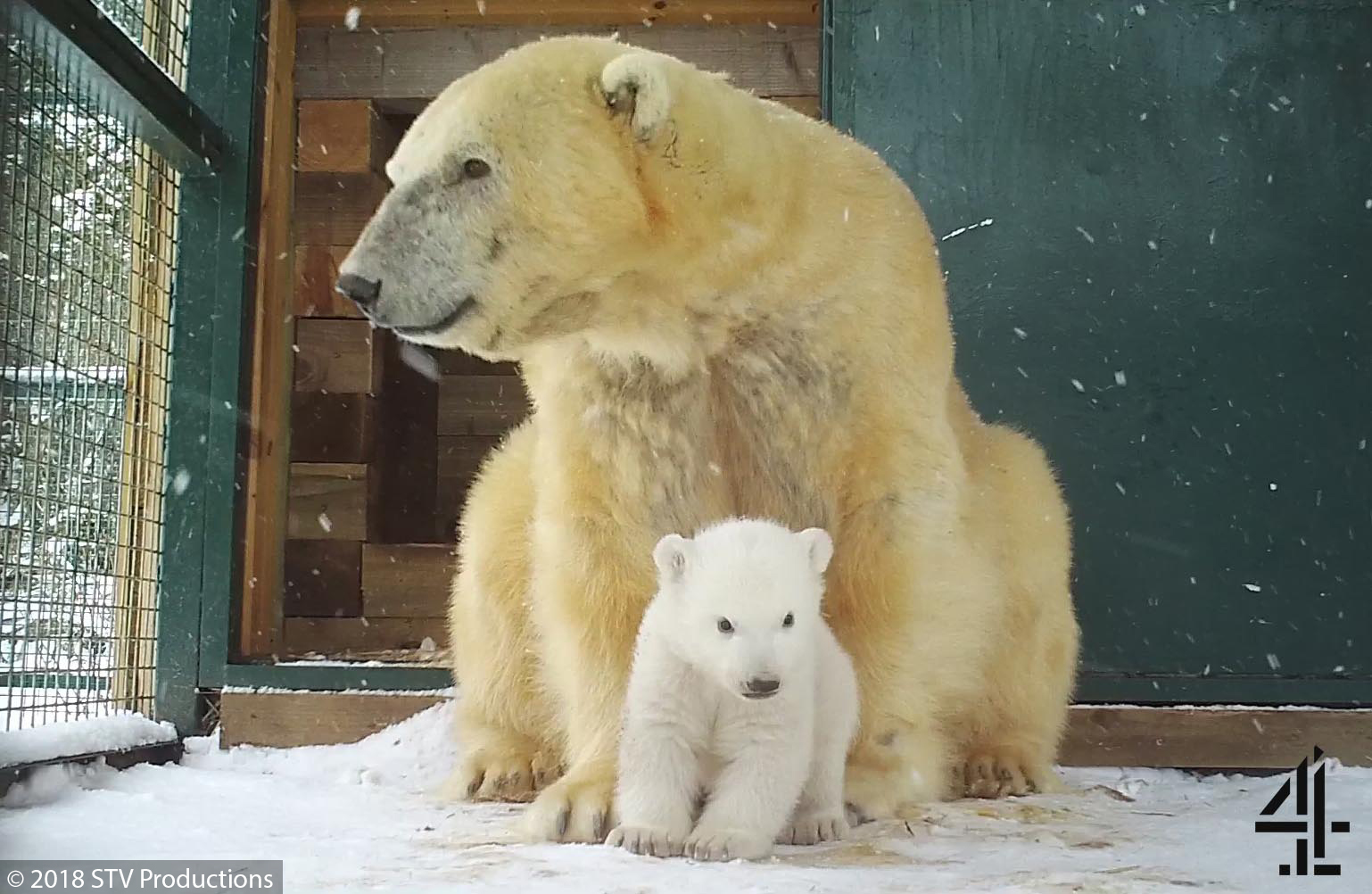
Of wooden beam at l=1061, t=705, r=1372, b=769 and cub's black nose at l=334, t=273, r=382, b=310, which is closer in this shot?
cub's black nose at l=334, t=273, r=382, b=310

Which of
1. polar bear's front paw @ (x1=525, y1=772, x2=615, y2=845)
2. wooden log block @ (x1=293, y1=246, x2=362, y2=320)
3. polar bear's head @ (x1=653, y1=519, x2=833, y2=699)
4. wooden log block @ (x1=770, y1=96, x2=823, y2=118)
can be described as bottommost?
polar bear's front paw @ (x1=525, y1=772, x2=615, y2=845)

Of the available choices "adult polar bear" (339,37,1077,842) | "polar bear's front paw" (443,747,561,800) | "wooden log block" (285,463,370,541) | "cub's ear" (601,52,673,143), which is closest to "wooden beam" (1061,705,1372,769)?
"adult polar bear" (339,37,1077,842)

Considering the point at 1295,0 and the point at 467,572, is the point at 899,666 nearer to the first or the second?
the point at 467,572

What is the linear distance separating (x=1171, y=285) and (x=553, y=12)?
5.93 ft

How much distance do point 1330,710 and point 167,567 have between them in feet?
8.61

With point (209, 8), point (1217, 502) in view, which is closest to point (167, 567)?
point (209, 8)

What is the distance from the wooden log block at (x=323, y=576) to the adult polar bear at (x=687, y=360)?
1913 mm

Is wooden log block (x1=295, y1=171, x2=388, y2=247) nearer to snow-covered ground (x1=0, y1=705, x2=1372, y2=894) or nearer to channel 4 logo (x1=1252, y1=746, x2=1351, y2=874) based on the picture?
snow-covered ground (x1=0, y1=705, x2=1372, y2=894)

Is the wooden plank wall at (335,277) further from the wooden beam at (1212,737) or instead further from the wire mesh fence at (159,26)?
the wooden beam at (1212,737)

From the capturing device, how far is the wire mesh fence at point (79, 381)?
272 centimetres

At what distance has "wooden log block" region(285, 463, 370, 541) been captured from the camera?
14.3ft

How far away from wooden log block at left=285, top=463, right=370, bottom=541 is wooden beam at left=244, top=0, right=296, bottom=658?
0.61 metres

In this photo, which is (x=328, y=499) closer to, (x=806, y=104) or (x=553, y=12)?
(x=553, y=12)

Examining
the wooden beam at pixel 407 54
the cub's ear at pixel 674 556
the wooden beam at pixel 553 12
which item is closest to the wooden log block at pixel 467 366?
the wooden beam at pixel 407 54
